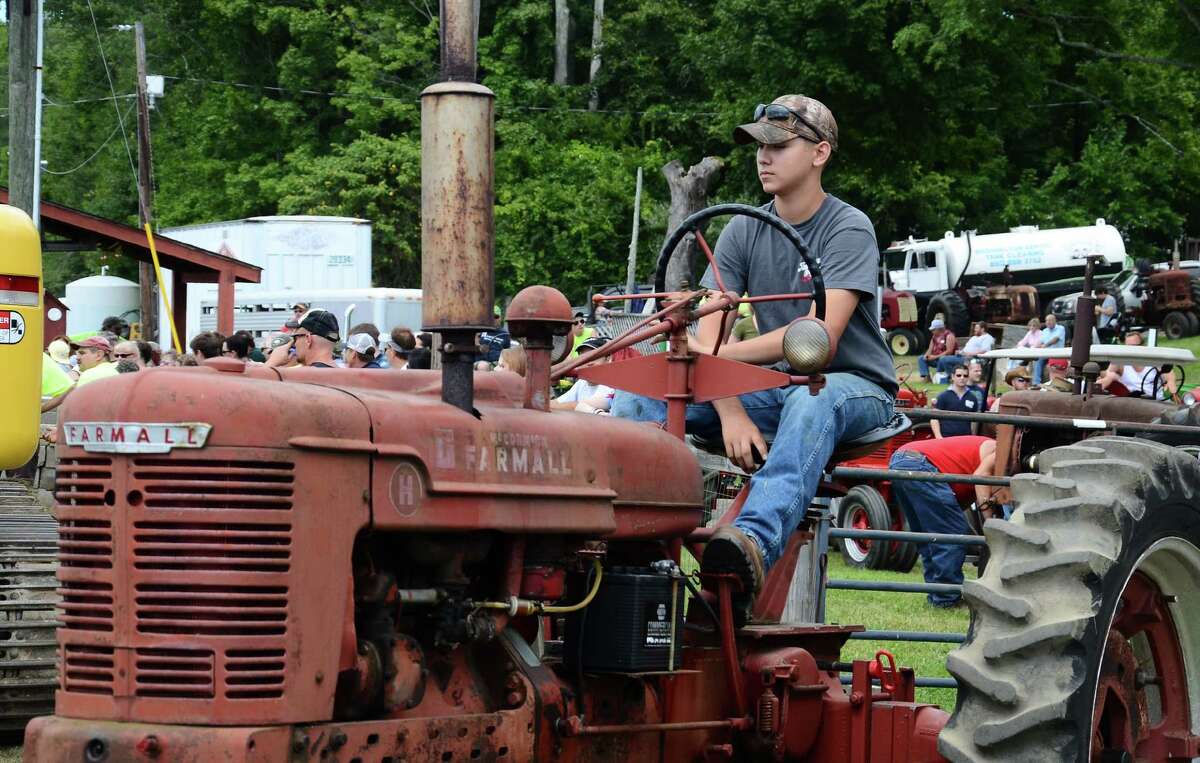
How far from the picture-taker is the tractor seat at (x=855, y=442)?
19.4ft

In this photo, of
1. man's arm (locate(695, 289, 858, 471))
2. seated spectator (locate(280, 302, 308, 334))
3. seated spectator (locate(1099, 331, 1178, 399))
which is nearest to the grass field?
seated spectator (locate(1099, 331, 1178, 399))

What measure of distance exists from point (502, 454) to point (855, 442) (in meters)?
1.78

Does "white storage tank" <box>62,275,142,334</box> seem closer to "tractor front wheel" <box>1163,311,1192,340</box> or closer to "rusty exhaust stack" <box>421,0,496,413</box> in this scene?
"tractor front wheel" <box>1163,311,1192,340</box>

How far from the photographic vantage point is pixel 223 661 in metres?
3.89

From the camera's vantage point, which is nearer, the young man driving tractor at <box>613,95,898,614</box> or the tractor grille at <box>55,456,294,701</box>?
the tractor grille at <box>55,456,294,701</box>

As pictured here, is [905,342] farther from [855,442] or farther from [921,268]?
[855,442]

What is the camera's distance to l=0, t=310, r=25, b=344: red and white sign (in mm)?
7402

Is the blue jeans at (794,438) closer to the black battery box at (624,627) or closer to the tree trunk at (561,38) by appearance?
the black battery box at (624,627)

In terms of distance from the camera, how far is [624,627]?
16.2ft

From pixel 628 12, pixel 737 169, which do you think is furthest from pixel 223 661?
pixel 628 12

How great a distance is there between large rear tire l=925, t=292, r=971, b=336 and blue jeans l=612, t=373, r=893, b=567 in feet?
111

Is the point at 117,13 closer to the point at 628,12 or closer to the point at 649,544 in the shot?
the point at 628,12

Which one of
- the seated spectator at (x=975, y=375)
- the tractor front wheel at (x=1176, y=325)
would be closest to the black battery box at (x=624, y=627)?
the seated spectator at (x=975, y=375)

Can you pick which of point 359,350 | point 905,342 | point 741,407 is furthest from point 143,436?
point 905,342
